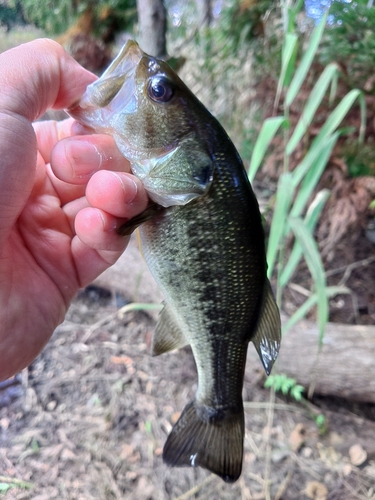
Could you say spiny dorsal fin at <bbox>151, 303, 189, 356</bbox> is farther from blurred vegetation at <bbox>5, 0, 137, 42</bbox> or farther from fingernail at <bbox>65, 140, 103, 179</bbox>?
blurred vegetation at <bbox>5, 0, 137, 42</bbox>

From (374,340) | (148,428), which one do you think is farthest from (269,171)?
(148,428)

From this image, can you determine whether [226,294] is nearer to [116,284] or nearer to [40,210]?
[40,210]

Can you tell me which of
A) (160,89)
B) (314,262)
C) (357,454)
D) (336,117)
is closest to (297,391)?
(357,454)

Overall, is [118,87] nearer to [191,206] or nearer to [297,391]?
[191,206]

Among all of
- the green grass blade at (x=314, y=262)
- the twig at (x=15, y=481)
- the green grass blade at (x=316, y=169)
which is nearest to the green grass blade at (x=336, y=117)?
the green grass blade at (x=316, y=169)

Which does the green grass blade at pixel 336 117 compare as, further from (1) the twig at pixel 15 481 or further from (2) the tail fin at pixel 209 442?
(1) the twig at pixel 15 481

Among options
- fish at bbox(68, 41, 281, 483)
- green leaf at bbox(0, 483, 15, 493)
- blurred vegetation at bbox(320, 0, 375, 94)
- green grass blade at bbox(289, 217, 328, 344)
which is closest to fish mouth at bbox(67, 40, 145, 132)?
fish at bbox(68, 41, 281, 483)
